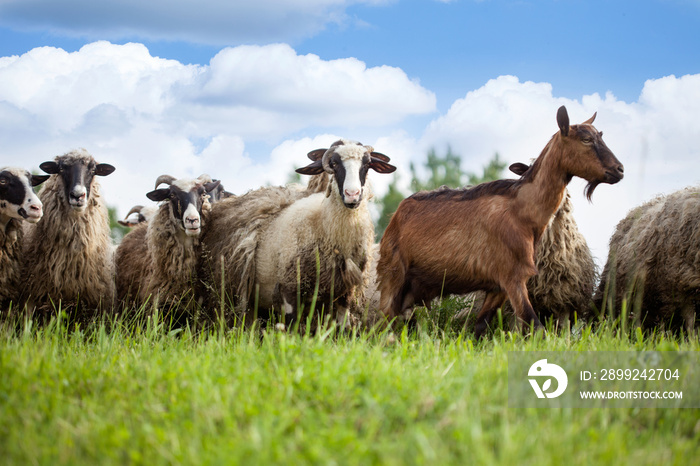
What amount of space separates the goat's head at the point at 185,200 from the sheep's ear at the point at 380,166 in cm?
194

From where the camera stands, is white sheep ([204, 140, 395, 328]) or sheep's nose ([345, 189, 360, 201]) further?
white sheep ([204, 140, 395, 328])

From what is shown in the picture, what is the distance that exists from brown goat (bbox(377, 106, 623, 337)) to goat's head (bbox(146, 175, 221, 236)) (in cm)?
210

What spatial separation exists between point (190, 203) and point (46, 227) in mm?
1604

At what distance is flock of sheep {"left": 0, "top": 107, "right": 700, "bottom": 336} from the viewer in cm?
583

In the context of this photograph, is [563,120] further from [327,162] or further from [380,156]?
[327,162]

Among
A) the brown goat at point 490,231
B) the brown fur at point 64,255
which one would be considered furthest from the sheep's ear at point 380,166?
the brown fur at point 64,255

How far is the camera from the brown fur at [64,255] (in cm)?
689

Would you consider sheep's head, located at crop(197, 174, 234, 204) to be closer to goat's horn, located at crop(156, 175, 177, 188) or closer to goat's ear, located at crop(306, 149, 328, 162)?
goat's horn, located at crop(156, 175, 177, 188)

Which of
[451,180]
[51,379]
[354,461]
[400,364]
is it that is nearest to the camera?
[354,461]

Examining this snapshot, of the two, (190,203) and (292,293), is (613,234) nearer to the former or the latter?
(292,293)

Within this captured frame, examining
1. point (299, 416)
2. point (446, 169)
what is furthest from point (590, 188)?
point (446, 169)

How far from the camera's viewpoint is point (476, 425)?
2.78 meters

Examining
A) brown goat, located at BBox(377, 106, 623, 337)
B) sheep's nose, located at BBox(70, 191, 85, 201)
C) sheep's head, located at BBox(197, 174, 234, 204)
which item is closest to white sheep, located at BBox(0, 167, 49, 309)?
sheep's nose, located at BBox(70, 191, 85, 201)

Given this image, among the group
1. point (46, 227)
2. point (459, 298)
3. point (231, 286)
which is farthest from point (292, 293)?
point (46, 227)
